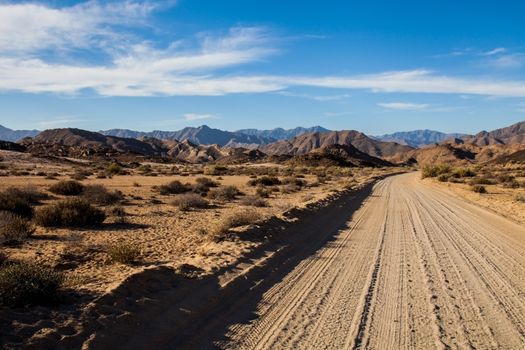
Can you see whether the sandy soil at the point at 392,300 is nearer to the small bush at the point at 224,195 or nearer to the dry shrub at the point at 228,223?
the dry shrub at the point at 228,223

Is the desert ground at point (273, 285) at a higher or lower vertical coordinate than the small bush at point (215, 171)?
lower

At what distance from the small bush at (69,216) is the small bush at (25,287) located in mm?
8728

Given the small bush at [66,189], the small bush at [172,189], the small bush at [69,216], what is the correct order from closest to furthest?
the small bush at [69,216], the small bush at [66,189], the small bush at [172,189]

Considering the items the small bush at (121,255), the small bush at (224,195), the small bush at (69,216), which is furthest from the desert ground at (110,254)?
the small bush at (224,195)

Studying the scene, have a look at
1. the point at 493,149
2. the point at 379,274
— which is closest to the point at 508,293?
the point at 379,274

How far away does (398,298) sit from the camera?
8.11 m

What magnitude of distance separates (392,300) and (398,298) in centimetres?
19

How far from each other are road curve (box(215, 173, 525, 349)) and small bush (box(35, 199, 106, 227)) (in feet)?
28.6

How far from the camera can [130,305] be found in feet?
23.5

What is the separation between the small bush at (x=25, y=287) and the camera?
21.9 feet

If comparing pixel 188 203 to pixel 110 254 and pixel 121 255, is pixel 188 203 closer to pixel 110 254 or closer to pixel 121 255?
pixel 110 254

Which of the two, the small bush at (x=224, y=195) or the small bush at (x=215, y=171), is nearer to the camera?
the small bush at (x=224, y=195)

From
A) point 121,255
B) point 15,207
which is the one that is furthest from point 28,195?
point 121,255

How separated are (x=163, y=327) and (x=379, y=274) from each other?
16.6ft
